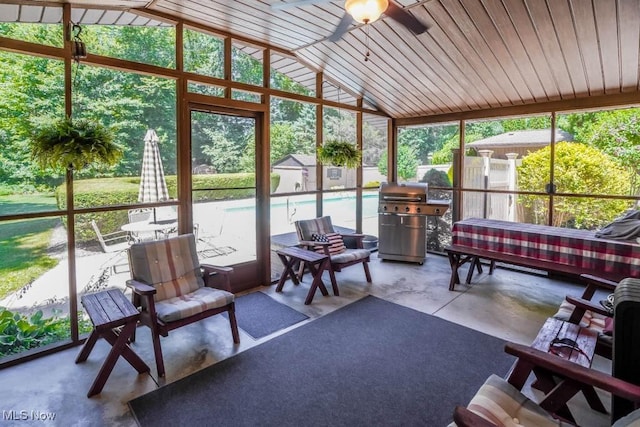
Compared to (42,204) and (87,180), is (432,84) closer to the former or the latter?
(87,180)

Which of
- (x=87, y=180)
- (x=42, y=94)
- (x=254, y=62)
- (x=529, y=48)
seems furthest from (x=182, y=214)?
(x=529, y=48)

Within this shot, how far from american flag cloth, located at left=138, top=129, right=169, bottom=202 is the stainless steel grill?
3.30m

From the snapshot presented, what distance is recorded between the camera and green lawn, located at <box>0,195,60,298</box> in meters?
2.94

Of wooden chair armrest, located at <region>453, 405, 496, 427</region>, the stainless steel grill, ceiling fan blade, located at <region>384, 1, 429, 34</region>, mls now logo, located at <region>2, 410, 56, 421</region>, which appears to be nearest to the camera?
wooden chair armrest, located at <region>453, 405, 496, 427</region>

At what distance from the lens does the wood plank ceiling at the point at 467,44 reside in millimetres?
3146

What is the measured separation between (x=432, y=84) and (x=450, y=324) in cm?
311

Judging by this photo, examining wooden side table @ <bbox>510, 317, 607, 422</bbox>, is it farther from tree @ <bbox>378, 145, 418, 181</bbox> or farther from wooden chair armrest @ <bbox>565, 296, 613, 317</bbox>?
tree @ <bbox>378, 145, 418, 181</bbox>

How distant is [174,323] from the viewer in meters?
2.87

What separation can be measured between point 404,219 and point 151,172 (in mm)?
3592

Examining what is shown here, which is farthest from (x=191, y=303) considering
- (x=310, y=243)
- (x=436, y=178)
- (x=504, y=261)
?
(x=436, y=178)

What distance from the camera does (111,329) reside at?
8.89ft

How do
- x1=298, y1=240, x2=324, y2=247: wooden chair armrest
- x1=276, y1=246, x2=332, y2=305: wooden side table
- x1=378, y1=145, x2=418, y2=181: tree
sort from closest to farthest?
x1=276, y1=246, x2=332, y2=305: wooden side table < x1=298, y1=240, x2=324, y2=247: wooden chair armrest < x1=378, y1=145, x2=418, y2=181: tree

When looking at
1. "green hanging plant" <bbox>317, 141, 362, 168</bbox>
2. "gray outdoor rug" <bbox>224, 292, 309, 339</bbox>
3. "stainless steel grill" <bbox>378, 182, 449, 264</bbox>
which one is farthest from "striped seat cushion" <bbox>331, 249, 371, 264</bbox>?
"green hanging plant" <bbox>317, 141, 362, 168</bbox>

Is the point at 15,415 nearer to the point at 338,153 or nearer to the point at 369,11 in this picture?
the point at 369,11
